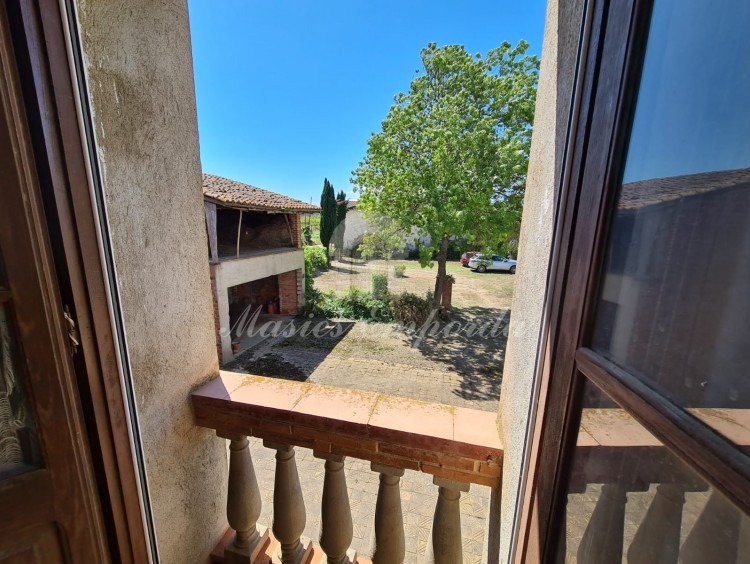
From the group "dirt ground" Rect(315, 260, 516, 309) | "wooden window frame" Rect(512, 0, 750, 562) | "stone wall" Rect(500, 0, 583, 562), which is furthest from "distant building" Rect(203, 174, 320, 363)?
"wooden window frame" Rect(512, 0, 750, 562)

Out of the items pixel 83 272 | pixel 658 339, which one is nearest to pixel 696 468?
pixel 658 339

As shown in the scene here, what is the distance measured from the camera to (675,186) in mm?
490

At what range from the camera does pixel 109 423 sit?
2.83 ft

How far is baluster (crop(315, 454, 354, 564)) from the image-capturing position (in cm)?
121

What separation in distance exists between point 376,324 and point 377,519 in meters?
9.34

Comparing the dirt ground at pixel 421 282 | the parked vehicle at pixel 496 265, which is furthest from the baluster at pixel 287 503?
the parked vehicle at pixel 496 265

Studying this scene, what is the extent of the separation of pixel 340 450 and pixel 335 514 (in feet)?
1.01

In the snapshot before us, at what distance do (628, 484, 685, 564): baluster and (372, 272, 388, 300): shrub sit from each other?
36.1 ft

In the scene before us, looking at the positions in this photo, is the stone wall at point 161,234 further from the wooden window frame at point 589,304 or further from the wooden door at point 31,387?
the wooden window frame at point 589,304

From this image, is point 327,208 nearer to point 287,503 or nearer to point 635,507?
point 287,503

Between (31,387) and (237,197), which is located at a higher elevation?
(237,197)

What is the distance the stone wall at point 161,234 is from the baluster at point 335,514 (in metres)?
0.55

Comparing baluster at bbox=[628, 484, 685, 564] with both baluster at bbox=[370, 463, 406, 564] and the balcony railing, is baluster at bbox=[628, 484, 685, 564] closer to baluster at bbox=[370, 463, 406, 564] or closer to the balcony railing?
the balcony railing

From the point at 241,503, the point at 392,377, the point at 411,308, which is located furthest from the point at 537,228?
the point at 411,308
